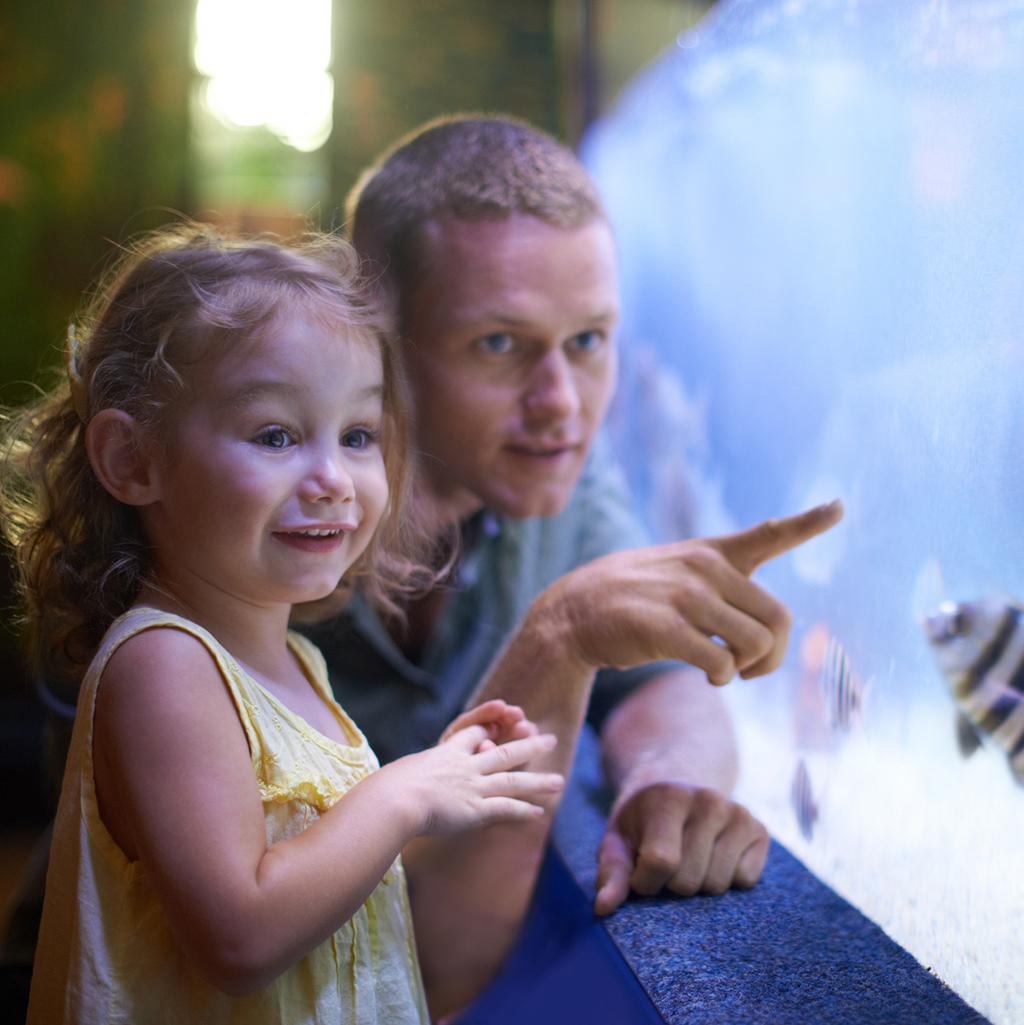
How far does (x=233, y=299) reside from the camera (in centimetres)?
64

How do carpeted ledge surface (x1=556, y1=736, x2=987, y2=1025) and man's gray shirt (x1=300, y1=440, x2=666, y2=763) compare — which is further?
man's gray shirt (x1=300, y1=440, x2=666, y2=763)

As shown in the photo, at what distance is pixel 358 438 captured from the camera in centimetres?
65

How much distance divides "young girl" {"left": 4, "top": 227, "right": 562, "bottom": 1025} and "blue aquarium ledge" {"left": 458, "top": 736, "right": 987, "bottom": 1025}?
0.12m

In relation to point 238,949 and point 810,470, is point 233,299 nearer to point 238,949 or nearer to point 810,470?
point 238,949

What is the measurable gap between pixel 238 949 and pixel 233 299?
0.35 metres

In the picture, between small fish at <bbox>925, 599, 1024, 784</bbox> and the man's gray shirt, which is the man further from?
small fish at <bbox>925, 599, 1024, 784</bbox>

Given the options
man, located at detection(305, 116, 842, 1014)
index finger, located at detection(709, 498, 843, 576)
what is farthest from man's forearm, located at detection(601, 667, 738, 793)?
index finger, located at detection(709, 498, 843, 576)

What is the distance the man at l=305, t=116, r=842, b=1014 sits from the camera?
2.57 feet

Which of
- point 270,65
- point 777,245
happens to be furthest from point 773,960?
point 270,65

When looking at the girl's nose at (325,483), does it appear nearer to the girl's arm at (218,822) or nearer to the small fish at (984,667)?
the girl's arm at (218,822)

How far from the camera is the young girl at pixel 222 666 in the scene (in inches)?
22.1

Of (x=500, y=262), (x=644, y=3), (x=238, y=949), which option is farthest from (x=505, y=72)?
(x=238, y=949)

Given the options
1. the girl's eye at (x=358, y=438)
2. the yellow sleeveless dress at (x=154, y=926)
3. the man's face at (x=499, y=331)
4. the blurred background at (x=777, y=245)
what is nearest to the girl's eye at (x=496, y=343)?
the man's face at (x=499, y=331)

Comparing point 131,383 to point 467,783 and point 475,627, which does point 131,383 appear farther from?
point 475,627
